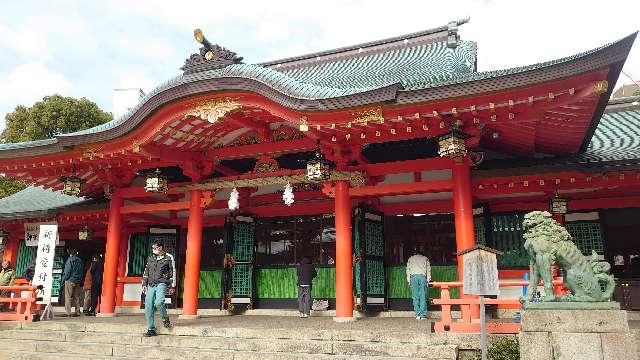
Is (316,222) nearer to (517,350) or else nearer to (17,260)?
(517,350)

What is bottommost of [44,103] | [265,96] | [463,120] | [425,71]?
[463,120]

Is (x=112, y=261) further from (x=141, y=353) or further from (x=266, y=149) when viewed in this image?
(x=266, y=149)

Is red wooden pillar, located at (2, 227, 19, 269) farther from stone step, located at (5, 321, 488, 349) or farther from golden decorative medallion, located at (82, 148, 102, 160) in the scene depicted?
golden decorative medallion, located at (82, 148, 102, 160)

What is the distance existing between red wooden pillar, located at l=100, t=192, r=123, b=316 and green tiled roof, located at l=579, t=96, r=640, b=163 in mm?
10749

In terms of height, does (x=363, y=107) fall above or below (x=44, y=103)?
below

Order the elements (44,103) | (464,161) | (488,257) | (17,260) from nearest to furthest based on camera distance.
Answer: (488,257) → (464,161) → (17,260) → (44,103)

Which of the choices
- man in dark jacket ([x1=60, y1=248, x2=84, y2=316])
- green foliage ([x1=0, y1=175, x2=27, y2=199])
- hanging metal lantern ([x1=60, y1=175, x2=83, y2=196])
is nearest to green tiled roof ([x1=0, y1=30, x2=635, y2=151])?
hanging metal lantern ([x1=60, y1=175, x2=83, y2=196])

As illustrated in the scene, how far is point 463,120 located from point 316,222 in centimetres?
525

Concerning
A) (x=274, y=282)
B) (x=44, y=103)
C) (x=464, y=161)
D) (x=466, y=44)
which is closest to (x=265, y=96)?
(x=464, y=161)

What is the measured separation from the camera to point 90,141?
1039cm

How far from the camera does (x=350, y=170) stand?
9.66 meters

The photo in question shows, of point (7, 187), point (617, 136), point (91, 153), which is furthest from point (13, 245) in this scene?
point (617, 136)

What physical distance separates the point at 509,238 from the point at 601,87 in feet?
14.5

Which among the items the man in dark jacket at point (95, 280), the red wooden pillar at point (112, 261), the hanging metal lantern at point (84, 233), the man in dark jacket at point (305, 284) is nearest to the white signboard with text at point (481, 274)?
the man in dark jacket at point (305, 284)
